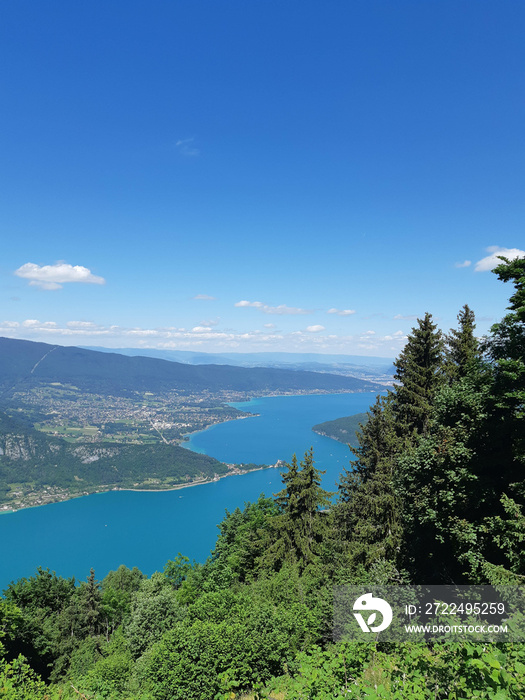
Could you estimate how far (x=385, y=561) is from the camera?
12180 millimetres

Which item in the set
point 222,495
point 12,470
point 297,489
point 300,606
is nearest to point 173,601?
point 297,489

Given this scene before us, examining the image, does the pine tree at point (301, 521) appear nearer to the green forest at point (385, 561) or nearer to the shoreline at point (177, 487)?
the green forest at point (385, 561)

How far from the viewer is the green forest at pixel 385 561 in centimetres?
533

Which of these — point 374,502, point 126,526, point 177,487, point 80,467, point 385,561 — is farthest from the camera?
point 80,467

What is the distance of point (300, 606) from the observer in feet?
36.9

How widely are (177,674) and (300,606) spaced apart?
4.43 metres

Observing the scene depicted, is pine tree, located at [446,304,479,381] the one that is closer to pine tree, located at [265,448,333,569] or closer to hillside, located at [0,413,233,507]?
pine tree, located at [265,448,333,569]

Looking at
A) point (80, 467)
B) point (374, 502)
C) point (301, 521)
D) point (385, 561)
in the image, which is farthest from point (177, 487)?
point (385, 561)

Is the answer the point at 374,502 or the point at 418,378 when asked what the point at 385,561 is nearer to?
the point at 374,502

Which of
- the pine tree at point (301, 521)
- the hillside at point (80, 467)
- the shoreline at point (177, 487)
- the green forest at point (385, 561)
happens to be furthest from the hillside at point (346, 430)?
the pine tree at point (301, 521)

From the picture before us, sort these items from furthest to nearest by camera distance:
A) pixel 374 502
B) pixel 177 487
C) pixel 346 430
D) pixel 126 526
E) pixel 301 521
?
1. pixel 346 430
2. pixel 177 487
3. pixel 126 526
4. pixel 301 521
5. pixel 374 502

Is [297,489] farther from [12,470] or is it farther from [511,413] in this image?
[12,470]

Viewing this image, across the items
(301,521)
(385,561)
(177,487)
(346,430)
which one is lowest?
(177,487)

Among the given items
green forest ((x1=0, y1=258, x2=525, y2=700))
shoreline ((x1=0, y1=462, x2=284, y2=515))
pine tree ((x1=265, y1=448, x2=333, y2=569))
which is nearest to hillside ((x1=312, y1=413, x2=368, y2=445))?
shoreline ((x1=0, y1=462, x2=284, y2=515))
